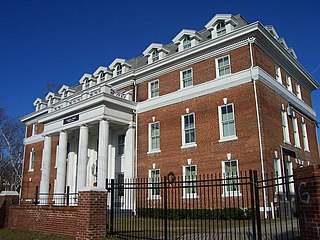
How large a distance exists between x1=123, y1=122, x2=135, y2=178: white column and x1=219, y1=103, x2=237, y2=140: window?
325 inches

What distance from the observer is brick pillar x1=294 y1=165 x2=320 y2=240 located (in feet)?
22.3

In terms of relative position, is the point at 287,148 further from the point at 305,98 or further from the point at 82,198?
the point at 82,198

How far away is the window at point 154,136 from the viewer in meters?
25.4

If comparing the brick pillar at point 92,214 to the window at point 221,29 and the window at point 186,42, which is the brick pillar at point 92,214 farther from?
the window at point 186,42

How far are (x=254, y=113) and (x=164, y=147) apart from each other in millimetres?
7670

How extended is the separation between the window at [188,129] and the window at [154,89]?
13.3ft

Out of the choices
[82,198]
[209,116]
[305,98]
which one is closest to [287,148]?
[209,116]

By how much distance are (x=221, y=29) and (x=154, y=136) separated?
31.6ft

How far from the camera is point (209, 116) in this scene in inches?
872

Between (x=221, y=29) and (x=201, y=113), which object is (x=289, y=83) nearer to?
(x=221, y=29)

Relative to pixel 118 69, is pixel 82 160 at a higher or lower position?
lower

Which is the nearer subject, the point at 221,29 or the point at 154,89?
the point at 221,29

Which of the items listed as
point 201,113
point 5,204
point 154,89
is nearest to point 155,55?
point 154,89

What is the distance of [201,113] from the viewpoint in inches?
894
